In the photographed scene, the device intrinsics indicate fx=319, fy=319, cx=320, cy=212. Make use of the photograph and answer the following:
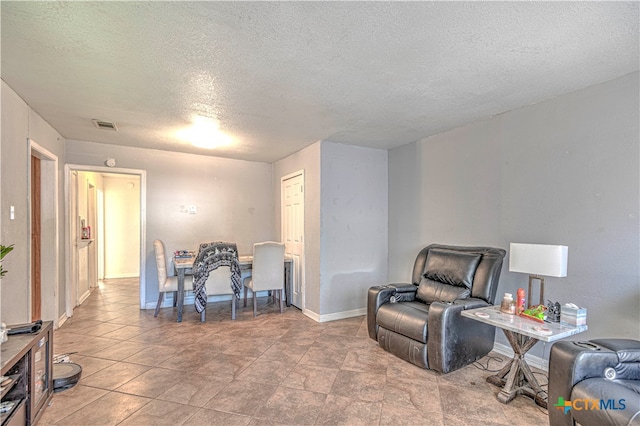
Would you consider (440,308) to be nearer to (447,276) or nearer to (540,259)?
(447,276)

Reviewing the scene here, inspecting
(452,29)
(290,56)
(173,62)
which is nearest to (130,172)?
(173,62)

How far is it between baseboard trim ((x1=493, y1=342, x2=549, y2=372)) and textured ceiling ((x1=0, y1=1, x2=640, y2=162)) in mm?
2250

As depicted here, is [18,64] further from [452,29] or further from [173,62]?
[452,29]

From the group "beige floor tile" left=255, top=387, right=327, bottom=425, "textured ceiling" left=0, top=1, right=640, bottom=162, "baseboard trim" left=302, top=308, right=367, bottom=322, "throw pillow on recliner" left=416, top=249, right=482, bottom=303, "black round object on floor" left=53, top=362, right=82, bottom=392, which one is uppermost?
"textured ceiling" left=0, top=1, right=640, bottom=162

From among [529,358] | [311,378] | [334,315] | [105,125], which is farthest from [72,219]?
[529,358]

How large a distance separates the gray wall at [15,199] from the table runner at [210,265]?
1.60m

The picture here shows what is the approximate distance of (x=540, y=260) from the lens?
238 centimetres

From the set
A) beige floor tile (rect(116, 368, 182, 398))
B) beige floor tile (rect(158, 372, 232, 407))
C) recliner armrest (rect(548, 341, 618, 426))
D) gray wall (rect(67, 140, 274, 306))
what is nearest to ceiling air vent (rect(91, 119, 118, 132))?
gray wall (rect(67, 140, 274, 306))

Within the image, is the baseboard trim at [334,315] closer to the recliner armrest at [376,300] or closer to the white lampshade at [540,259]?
the recliner armrest at [376,300]

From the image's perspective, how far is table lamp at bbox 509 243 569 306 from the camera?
229 cm

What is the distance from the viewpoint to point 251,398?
7.39ft

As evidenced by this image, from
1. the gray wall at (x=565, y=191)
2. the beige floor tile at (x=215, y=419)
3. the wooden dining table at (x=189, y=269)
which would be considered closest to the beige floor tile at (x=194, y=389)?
the beige floor tile at (x=215, y=419)

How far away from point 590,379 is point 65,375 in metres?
3.39

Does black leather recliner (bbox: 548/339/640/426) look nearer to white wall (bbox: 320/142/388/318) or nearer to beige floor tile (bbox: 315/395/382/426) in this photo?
beige floor tile (bbox: 315/395/382/426)
